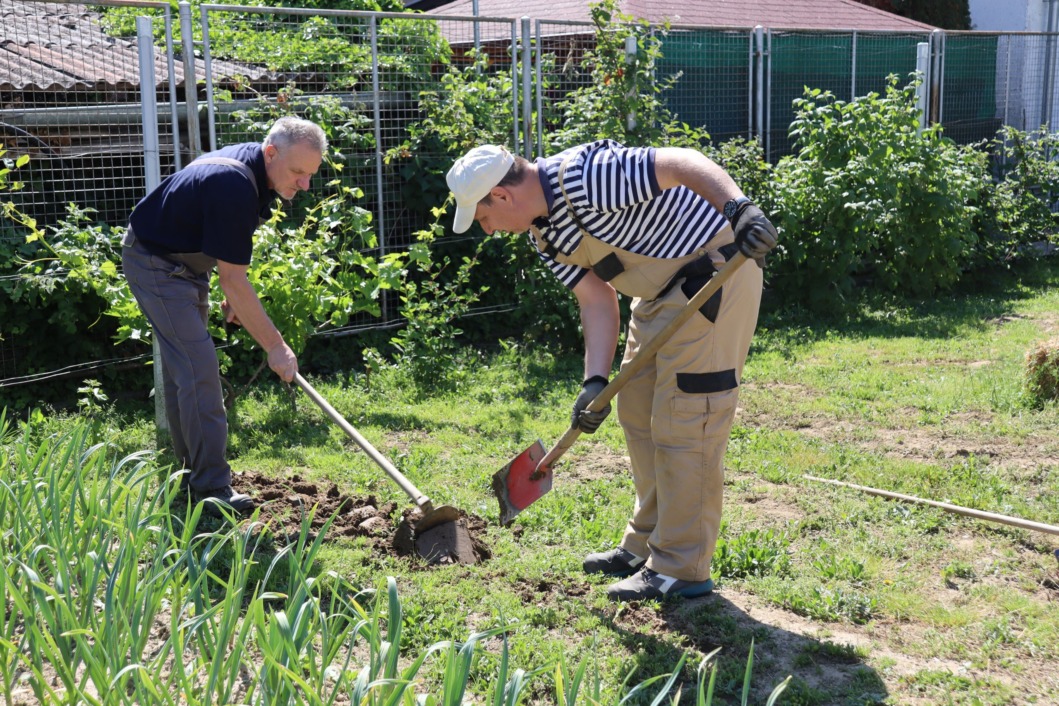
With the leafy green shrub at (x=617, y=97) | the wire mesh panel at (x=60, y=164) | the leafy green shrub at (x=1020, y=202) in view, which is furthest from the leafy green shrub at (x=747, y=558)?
the leafy green shrub at (x=1020, y=202)

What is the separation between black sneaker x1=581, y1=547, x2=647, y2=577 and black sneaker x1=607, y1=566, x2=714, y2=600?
0.74ft

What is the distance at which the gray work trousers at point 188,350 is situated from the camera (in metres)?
4.79

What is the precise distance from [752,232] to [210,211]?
239cm

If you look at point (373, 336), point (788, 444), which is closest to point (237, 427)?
point (373, 336)

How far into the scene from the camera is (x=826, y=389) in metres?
6.88

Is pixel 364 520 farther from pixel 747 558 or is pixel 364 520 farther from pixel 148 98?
pixel 148 98

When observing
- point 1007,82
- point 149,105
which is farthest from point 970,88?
point 149,105

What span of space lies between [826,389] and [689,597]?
10.9ft

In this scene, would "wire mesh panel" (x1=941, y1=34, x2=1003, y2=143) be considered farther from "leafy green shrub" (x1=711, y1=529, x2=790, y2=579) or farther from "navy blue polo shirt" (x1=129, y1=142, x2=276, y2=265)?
"navy blue polo shirt" (x1=129, y1=142, x2=276, y2=265)

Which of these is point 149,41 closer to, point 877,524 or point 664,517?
point 664,517

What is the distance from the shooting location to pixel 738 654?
353cm

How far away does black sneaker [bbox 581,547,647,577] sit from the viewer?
164 inches

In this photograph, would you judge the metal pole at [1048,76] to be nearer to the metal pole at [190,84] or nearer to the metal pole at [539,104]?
the metal pole at [539,104]

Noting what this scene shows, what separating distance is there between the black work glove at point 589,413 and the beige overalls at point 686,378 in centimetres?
17
